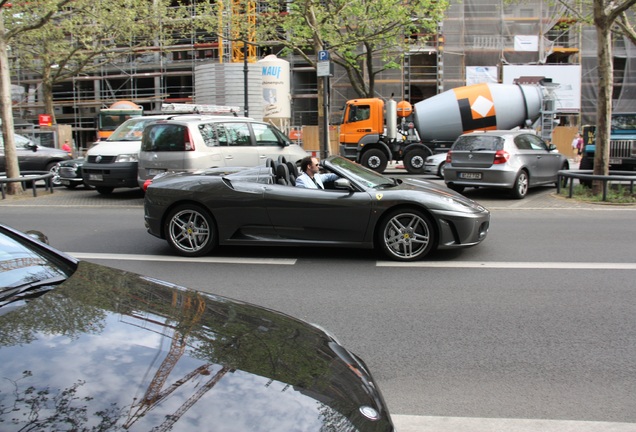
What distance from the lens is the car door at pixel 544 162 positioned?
14.4 metres

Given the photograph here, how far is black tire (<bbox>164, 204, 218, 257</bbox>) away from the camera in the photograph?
25.3 feet

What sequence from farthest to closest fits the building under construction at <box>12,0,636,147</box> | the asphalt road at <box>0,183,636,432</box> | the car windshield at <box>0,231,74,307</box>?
the building under construction at <box>12,0,636,147</box> → the asphalt road at <box>0,183,636,432</box> → the car windshield at <box>0,231,74,307</box>

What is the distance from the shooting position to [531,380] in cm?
391

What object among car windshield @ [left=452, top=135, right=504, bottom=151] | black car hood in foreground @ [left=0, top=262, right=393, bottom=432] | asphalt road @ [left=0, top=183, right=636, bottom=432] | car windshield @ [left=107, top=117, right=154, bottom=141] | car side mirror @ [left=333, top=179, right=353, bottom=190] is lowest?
asphalt road @ [left=0, top=183, right=636, bottom=432]

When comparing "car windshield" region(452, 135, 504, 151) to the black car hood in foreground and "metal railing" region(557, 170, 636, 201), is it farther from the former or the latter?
the black car hood in foreground

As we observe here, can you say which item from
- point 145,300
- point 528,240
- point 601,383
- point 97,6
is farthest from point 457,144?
point 97,6

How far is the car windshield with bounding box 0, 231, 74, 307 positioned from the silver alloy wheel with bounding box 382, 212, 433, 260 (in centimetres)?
474

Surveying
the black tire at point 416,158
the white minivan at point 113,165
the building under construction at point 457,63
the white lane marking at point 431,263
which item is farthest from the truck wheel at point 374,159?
the white lane marking at point 431,263

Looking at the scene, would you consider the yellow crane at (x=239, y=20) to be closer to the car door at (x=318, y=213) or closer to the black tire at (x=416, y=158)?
the black tire at (x=416, y=158)

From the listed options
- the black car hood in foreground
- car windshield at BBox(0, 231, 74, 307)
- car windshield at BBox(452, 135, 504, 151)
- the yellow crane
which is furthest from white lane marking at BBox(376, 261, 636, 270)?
the yellow crane

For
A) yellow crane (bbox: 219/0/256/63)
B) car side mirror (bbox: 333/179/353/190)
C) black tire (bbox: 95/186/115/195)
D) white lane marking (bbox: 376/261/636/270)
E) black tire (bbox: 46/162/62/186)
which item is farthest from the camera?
yellow crane (bbox: 219/0/256/63)

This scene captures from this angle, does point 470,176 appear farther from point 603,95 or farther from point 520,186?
point 603,95

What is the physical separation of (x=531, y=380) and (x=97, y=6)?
21.1 metres

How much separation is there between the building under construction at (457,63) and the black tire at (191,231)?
27.6 m
